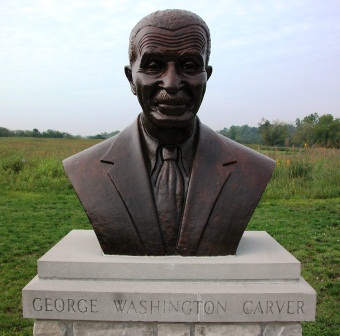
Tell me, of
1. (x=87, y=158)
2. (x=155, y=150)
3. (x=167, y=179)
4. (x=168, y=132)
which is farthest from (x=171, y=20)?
(x=87, y=158)

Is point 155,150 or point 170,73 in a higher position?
point 170,73

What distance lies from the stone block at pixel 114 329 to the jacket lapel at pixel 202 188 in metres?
0.54

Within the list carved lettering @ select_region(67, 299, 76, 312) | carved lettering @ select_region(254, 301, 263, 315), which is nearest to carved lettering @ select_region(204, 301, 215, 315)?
carved lettering @ select_region(254, 301, 263, 315)

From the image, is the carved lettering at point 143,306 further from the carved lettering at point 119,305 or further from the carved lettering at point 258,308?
the carved lettering at point 258,308

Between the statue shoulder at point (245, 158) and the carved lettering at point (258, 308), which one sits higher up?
the statue shoulder at point (245, 158)

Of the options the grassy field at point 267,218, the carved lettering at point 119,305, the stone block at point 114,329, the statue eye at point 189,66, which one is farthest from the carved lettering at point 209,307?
the grassy field at point 267,218

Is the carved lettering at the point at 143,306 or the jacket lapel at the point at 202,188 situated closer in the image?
the carved lettering at the point at 143,306

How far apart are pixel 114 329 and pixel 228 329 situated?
72 centimetres

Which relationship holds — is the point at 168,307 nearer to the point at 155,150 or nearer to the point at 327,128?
the point at 155,150

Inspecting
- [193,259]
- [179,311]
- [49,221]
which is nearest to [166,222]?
[193,259]

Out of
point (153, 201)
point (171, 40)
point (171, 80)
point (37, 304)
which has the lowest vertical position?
point (37, 304)

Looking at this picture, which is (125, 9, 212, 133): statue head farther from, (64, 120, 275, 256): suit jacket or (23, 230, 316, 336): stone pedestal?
(23, 230, 316, 336): stone pedestal

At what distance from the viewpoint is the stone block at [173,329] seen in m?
2.77

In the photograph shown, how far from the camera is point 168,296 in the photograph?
2.71 meters
